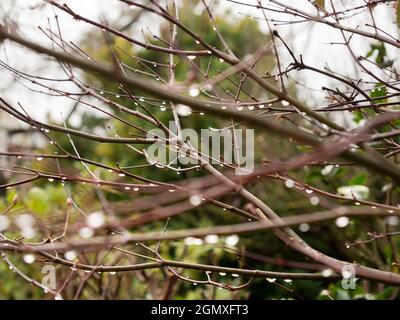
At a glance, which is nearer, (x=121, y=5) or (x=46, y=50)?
(x=46, y=50)

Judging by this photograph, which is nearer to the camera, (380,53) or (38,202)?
(380,53)

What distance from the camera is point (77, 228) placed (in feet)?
4.31

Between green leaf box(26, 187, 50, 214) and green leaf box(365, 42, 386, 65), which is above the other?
green leaf box(365, 42, 386, 65)

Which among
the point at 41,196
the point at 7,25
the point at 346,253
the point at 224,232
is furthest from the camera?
the point at 346,253

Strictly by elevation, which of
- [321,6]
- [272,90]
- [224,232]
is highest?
[321,6]

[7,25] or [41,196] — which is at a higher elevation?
[41,196]

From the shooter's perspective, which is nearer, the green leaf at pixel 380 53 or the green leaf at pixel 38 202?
the green leaf at pixel 380 53

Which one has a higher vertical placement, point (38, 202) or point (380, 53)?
point (380, 53)

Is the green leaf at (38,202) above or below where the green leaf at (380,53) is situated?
below

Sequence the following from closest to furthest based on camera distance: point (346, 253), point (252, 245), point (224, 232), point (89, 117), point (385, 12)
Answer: point (224, 232)
point (385, 12)
point (346, 253)
point (252, 245)
point (89, 117)

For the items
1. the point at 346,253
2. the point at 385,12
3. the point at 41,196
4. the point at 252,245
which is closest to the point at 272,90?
the point at 385,12

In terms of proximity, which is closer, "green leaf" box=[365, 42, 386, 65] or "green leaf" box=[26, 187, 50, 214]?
"green leaf" box=[365, 42, 386, 65]
